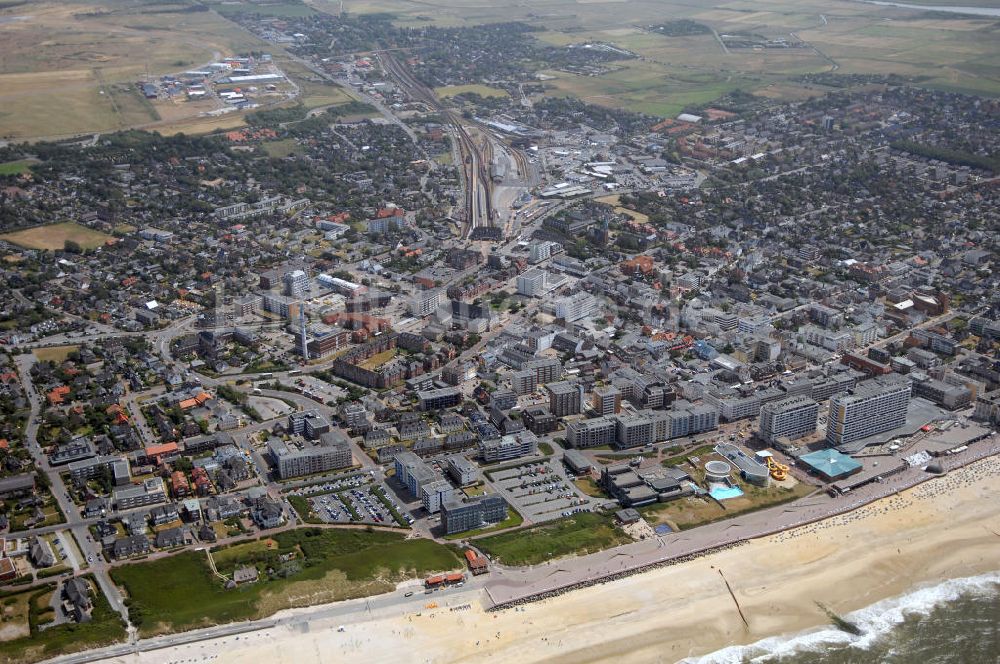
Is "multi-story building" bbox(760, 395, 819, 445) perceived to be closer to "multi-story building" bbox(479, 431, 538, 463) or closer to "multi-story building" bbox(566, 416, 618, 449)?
"multi-story building" bbox(566, 416, 618, 449)

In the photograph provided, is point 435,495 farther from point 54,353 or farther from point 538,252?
point 538,252

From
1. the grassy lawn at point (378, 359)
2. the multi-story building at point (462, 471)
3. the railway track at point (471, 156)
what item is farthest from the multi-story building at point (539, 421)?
the railway track at point (471, 156)

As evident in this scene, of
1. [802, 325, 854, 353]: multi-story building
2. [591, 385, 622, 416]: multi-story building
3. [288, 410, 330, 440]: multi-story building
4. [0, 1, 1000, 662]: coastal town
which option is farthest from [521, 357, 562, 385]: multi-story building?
[802, 325, 854, 353]: multi-story building

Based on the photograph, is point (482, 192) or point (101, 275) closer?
point (101, 275)

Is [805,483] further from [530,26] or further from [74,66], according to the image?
[530,26]

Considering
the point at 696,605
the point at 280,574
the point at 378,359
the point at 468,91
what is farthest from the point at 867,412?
the point at 468,91

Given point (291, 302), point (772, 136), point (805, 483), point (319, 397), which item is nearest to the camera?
point (805, 483)

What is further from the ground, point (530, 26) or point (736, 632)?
point (530, 26)

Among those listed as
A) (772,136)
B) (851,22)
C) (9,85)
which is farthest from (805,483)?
(851,22)

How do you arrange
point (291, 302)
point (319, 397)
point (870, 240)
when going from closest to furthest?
point (319, 397), point (291, 302), point (870, 240)
